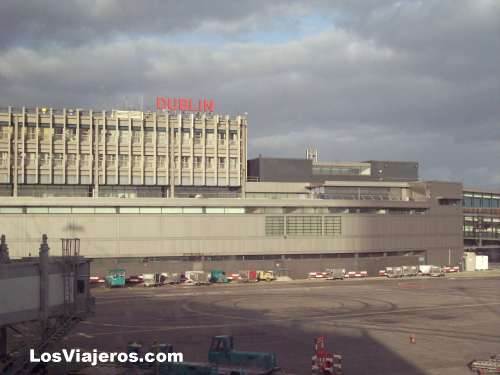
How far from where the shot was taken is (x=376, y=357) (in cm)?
4641

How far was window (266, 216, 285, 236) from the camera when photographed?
116 m

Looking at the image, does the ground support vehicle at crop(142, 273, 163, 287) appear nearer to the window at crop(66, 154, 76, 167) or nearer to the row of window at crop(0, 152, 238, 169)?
the row of window at crop(0, 152, 238, 169)

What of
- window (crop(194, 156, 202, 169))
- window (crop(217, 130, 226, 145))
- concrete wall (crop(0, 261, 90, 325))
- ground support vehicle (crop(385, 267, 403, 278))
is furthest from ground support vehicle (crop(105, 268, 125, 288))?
concrete wall (crop(0, 261, 90, 325))

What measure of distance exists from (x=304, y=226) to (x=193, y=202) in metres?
20.7

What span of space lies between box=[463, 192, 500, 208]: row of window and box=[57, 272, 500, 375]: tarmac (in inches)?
2064

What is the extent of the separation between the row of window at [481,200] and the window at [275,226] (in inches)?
2068

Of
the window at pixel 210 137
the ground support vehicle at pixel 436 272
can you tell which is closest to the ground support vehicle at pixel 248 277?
the window at pixel 210 137

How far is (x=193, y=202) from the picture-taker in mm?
112188

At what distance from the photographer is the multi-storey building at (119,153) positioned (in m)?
116

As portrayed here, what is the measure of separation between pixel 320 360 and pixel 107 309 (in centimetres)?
3836

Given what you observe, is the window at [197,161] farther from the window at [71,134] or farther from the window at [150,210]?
the window at [71,134]

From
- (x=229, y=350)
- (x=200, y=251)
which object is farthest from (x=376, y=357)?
(x=200, y=251)

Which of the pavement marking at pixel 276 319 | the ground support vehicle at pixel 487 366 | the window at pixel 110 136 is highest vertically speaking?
the window at pixel 110 136

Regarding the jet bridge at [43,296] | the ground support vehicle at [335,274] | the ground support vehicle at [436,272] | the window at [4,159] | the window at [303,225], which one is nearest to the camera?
the jet bridge at [43,296]
